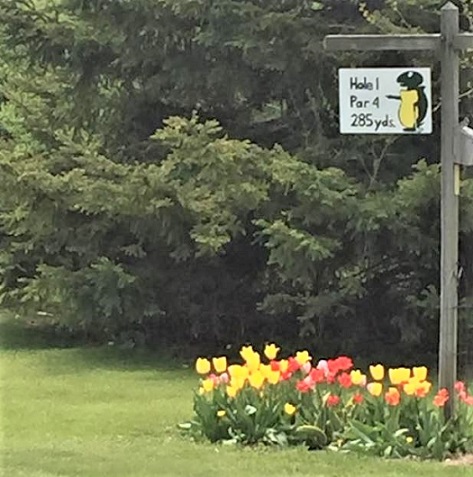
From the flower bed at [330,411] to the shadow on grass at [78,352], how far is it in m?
4.06

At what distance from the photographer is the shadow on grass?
10.6 metres

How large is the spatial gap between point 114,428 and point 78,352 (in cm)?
424

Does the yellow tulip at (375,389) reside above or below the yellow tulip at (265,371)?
below

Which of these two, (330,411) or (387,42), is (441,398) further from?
(387,42)

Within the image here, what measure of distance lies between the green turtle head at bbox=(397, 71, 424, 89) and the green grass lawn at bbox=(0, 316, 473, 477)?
1.65 meters

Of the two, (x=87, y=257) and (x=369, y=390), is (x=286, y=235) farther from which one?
(x=369, y=390)

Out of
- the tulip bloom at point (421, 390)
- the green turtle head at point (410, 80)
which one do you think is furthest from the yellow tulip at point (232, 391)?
the green turtle head at point (410, 80)

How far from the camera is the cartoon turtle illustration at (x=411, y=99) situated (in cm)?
579

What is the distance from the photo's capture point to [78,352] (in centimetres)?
1141

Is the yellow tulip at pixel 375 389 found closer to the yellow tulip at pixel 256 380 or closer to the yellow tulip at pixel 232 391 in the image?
the yellow tulip at pixel 256 380

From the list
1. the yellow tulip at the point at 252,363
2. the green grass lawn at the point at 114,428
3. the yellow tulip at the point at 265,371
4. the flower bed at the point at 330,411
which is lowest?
the green grass lawn at the point at 114,428

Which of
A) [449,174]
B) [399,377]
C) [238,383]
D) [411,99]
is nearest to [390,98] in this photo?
[411,99]

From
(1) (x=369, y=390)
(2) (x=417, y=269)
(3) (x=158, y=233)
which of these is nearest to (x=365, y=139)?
(2) (x=417, y=269)

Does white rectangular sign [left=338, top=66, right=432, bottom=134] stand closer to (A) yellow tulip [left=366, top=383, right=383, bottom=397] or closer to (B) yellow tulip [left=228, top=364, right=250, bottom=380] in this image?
(A) yellow tulip [left=366, top=383, right=383, bottom=397]
